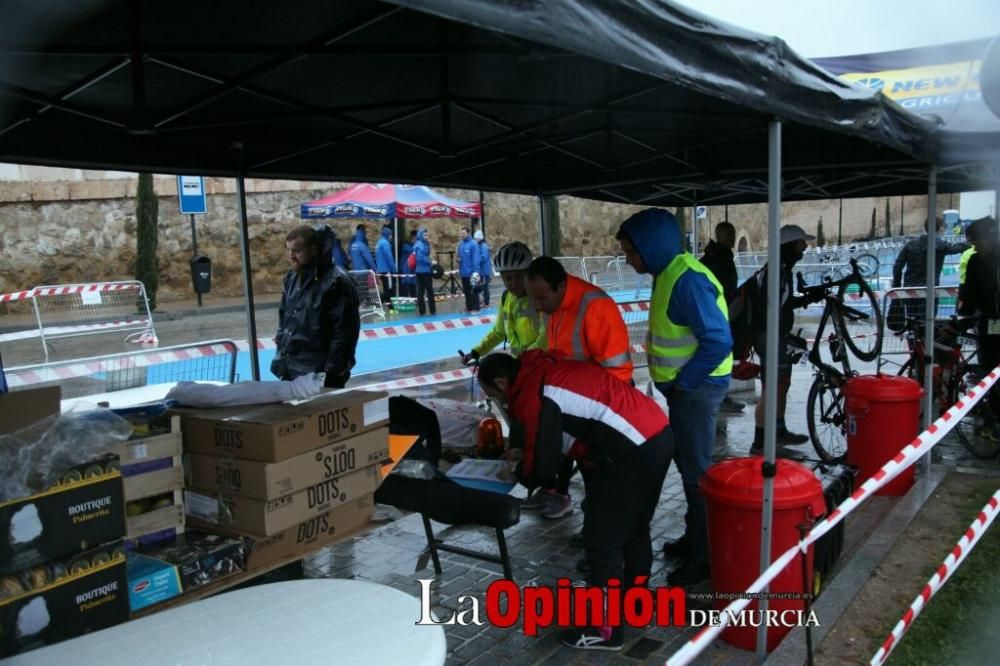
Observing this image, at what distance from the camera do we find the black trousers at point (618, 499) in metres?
3.10

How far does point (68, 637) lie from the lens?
2109mm

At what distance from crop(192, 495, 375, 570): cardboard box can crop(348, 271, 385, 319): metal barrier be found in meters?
14.5

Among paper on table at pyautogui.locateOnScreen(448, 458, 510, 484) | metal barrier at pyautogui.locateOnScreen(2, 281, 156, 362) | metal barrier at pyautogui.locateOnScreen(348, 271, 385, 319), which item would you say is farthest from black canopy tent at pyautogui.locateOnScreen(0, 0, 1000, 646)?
metal barrier at pyautogui.locateOnScreen(348, 271, 385, 319)

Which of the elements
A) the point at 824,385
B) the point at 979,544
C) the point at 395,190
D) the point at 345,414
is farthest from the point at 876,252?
the point at 345,414

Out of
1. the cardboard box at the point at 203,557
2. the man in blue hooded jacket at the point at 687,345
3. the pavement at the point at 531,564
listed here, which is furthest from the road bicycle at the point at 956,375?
the cardboard box at the point at 203,557

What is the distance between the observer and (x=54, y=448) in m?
2.22

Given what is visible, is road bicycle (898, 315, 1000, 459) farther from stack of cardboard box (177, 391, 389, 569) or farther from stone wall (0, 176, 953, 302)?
stone wall (0, 176, 953, 302)

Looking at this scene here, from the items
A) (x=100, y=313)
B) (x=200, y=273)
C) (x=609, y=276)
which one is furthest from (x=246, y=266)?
(x=200, y=273)

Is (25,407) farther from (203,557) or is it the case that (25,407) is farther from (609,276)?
(609,276)

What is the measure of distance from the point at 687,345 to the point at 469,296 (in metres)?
16.2

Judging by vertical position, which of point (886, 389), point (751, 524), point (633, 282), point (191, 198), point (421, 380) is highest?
point (191, 198)

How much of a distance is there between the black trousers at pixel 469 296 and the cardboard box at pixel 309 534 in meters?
16.8

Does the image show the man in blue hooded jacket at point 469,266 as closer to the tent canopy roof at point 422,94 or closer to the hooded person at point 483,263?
the hooded person at point 483,263

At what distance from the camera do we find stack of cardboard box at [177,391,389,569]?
2572 mm
